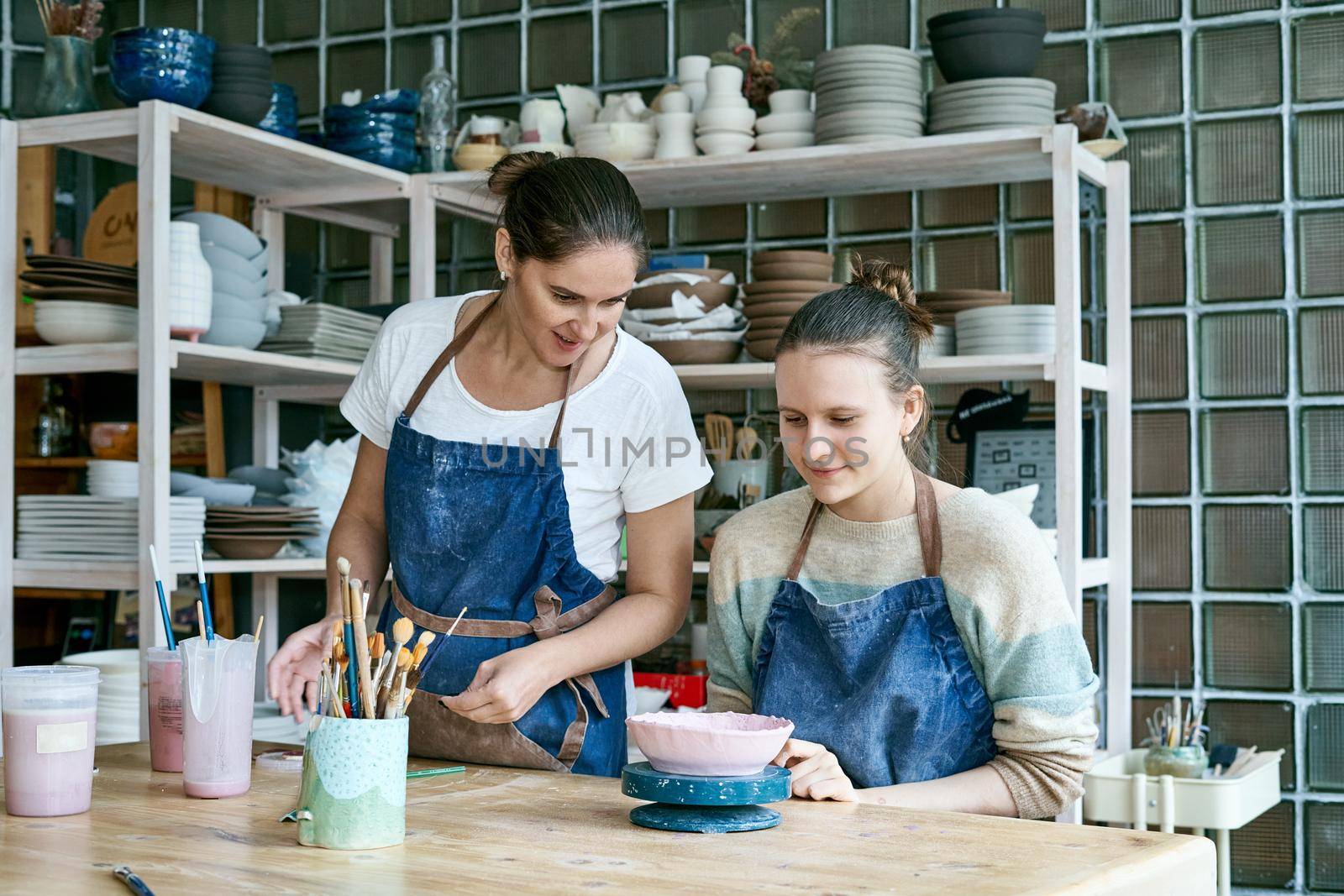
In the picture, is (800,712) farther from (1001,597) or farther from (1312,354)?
(1312,354)

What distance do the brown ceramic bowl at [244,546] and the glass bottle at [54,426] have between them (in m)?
1.00

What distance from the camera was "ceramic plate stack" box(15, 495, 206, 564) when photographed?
2.98 metres

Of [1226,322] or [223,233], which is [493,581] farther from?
[1226,322]

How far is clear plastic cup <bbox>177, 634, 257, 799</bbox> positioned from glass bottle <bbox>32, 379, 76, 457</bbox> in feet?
8.47

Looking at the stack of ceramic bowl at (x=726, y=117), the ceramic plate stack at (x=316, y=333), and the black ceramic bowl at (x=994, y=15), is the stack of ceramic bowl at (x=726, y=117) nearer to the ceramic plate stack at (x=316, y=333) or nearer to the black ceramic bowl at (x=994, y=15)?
the black ceramic bowl at (x=994, y=15)

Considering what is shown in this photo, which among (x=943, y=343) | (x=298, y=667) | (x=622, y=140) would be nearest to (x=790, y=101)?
(x=622, y=140)

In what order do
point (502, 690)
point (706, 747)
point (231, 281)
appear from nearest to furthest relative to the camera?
point (706, 747)
point (502, 690)
point (231, 281)

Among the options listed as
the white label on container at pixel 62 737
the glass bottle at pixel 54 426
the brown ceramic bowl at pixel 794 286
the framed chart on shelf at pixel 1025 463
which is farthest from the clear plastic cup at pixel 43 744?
the glass bottle at pixel 54 426

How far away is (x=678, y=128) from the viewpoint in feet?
10.8

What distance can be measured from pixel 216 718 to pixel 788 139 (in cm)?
203

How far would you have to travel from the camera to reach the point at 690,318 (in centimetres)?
324

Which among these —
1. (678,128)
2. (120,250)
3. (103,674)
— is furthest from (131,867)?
(120,250)

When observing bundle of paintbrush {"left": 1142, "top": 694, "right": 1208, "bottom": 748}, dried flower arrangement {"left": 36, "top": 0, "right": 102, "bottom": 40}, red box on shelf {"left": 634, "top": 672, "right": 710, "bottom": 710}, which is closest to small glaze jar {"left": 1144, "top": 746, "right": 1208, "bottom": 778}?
bundle of paintbrush {"left": 1142, "top": 694, "right": 1208, "bottom": 748}

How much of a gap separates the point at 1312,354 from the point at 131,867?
2642mm
